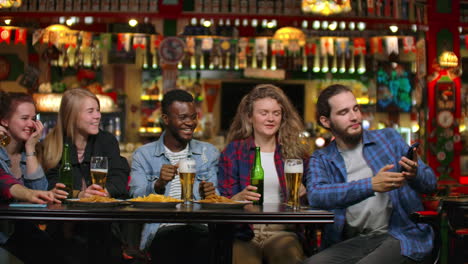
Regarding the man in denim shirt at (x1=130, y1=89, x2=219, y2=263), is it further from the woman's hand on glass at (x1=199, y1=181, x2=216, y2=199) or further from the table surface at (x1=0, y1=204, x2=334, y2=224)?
the table surface at (x1=0, y1=204, x2=334, y2=224)

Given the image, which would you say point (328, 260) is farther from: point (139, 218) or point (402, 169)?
point (139, 218)

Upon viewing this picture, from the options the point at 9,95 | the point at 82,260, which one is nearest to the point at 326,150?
the point at 82,260

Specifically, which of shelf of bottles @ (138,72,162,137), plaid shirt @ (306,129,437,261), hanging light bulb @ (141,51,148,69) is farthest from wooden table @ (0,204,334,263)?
hanging light bulb @ (141,51,148,69)

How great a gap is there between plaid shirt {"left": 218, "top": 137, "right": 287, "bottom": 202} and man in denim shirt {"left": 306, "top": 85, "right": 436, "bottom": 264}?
0.34 metres

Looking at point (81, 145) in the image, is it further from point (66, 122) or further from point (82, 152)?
point (66, 122)

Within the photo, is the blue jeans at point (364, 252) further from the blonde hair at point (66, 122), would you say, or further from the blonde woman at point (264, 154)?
the blonde hair at point (66, 122)

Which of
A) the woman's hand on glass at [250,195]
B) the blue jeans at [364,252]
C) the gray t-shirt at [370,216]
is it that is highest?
the woman's hand on glass at [250,195]

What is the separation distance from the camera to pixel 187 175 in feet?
9.34

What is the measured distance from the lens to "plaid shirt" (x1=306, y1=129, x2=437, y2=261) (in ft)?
Result: 9.51

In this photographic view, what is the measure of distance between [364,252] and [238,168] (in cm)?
87

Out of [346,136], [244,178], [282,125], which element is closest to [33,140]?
[244,178]

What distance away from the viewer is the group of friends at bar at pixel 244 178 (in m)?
2.97

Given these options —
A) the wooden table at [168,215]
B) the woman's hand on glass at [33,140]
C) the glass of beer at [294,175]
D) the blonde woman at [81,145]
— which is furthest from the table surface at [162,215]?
the blonde woman at [81,145]

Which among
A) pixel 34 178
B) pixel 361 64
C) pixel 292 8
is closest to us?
pixel 34 178
